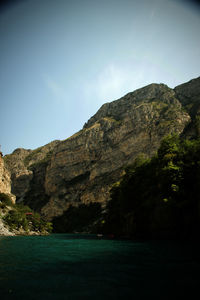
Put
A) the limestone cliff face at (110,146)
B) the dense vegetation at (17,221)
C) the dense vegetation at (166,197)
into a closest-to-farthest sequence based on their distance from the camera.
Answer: the dense vegetation at (166,197) < the dense vegetation at (17,221) < the limestone cliff face at (110,146)

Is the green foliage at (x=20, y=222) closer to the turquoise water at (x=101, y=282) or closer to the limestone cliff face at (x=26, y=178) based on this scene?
the turquoise water at (x=101, y=282)

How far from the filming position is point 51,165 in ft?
410

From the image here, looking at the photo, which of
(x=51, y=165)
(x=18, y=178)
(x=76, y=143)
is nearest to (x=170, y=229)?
(x=76, y=143)

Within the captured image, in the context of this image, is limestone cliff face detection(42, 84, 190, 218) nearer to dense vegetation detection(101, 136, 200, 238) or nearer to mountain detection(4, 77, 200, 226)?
mountain detection(4, 77, 200, 226)

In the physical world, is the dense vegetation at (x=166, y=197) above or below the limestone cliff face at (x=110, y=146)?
below

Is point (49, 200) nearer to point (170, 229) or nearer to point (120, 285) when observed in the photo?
point (170, 229)

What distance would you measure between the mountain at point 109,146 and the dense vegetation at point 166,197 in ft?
149

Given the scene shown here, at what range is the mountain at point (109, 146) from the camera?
90.4 metres

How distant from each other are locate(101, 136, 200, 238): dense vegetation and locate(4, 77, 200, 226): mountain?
1787 inches

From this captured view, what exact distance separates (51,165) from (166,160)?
10229 cm

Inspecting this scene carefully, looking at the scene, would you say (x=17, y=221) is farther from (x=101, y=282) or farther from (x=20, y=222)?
(x=101, y=282)

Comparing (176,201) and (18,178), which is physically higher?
(18,178)

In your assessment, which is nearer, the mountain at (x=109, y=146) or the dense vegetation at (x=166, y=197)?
the dense vegetation at (x=166, y=197)

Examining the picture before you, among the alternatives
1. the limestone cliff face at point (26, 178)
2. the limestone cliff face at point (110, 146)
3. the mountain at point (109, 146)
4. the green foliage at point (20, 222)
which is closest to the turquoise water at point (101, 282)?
the green foliage at point (20, 222)
